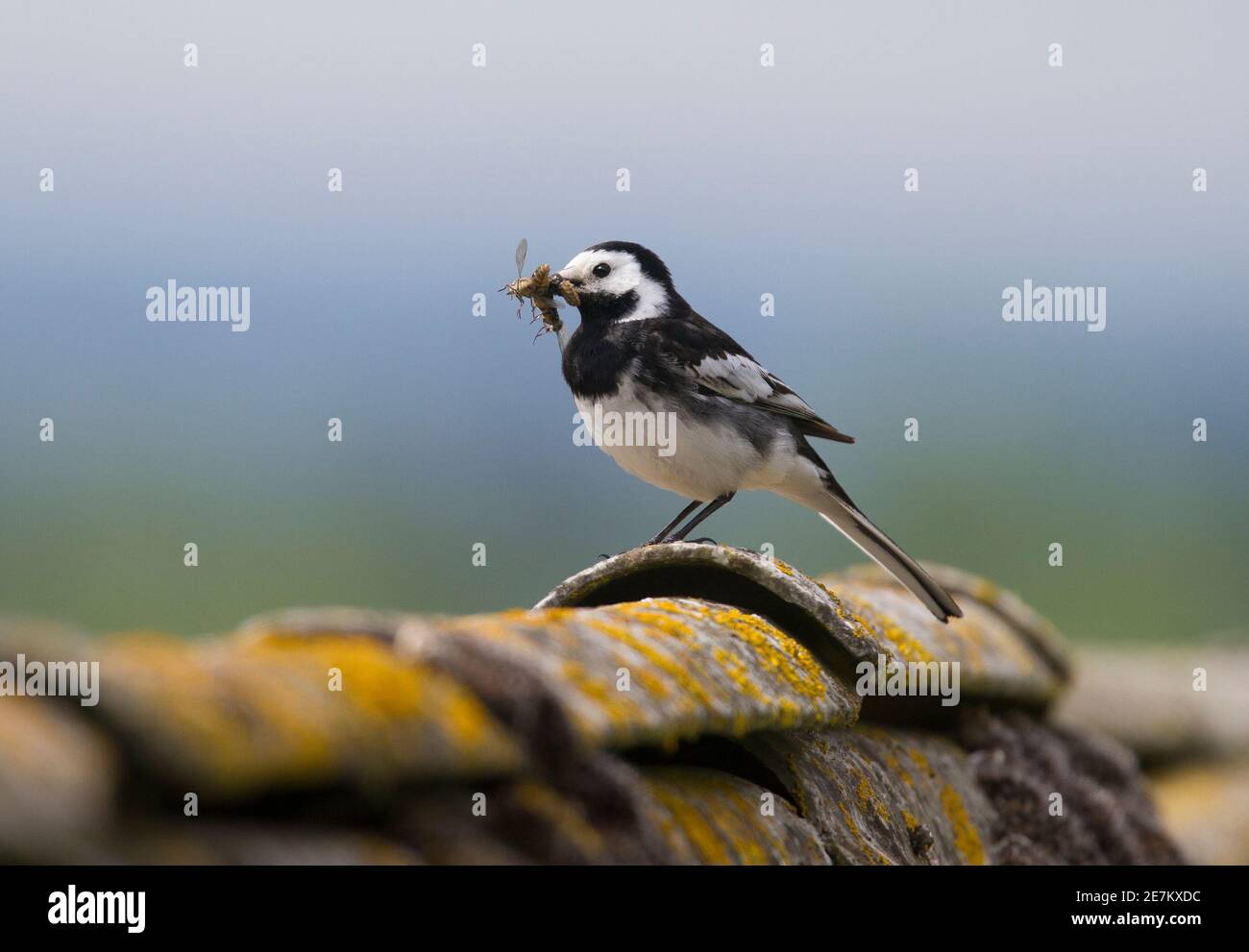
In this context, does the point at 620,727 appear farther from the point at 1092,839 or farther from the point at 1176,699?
the point at 1176,699

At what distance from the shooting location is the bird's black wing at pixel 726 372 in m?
7.55

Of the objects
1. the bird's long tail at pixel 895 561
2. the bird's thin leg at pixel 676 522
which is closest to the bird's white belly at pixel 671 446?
the bird's thin leg at pixel 676 522

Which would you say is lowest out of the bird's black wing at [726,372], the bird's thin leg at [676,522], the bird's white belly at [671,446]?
the bird's thin leg at [676,522]

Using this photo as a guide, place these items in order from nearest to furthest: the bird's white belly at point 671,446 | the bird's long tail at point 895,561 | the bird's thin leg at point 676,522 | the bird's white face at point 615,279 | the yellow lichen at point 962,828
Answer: the yellow lichen at point 962,828 < the bird's long tail at point 895,561 < the bird's white belly at point 671,446 < the bird's thin leg at point 676,522 < the bird's white face at point 615,279

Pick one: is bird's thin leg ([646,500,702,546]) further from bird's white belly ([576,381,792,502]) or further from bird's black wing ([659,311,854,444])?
bird's black wing ([659,311,854,444])

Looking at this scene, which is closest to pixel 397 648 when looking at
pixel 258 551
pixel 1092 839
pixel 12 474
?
pixel 1092 839

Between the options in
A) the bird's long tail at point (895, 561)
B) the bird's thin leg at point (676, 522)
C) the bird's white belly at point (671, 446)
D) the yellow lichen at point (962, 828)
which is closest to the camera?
the yellow lichen at point (962, 828)

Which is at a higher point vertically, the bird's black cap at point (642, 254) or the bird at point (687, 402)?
the bird's black cap at point (642, 254)

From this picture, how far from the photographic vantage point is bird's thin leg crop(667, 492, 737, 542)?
779 centimetres

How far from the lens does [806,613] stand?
479 cm

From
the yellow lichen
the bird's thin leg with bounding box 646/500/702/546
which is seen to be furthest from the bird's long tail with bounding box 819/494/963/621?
the yellow lichen

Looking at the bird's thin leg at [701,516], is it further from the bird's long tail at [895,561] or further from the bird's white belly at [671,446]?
the bird's long tail at [895,561]

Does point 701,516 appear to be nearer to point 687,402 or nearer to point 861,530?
point 687,402

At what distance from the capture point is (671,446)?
7.49m
